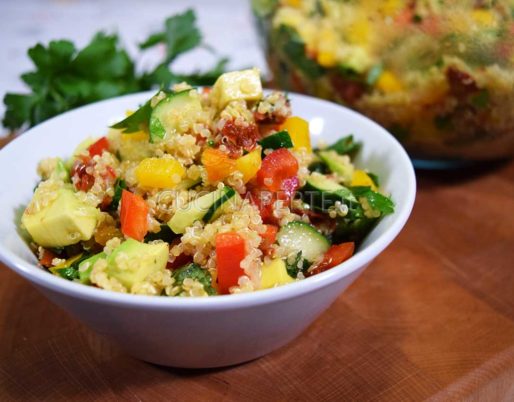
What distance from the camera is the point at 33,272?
1.21m

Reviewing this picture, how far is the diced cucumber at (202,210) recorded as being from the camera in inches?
55.1

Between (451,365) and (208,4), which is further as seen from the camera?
(208,4)

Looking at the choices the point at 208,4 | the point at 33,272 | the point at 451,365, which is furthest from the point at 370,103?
the point at 208,4

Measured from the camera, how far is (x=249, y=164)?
1.46 metres

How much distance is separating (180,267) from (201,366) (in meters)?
0.30

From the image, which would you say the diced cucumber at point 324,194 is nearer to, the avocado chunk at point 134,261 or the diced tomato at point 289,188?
the diced tomato at point 289,188

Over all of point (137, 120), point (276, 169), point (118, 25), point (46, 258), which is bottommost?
point (118, 25)

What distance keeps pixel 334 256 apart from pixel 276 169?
0.93 feet

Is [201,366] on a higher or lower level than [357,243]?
lower

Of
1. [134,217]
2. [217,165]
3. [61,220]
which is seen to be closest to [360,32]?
[217,165]

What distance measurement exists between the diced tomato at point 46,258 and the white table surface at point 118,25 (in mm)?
2989

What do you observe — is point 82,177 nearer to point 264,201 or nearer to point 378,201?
point 264,201

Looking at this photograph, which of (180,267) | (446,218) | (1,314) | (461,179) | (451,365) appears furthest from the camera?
(461,179)

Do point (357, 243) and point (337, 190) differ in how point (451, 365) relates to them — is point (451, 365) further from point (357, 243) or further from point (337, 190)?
point (337, 190)
